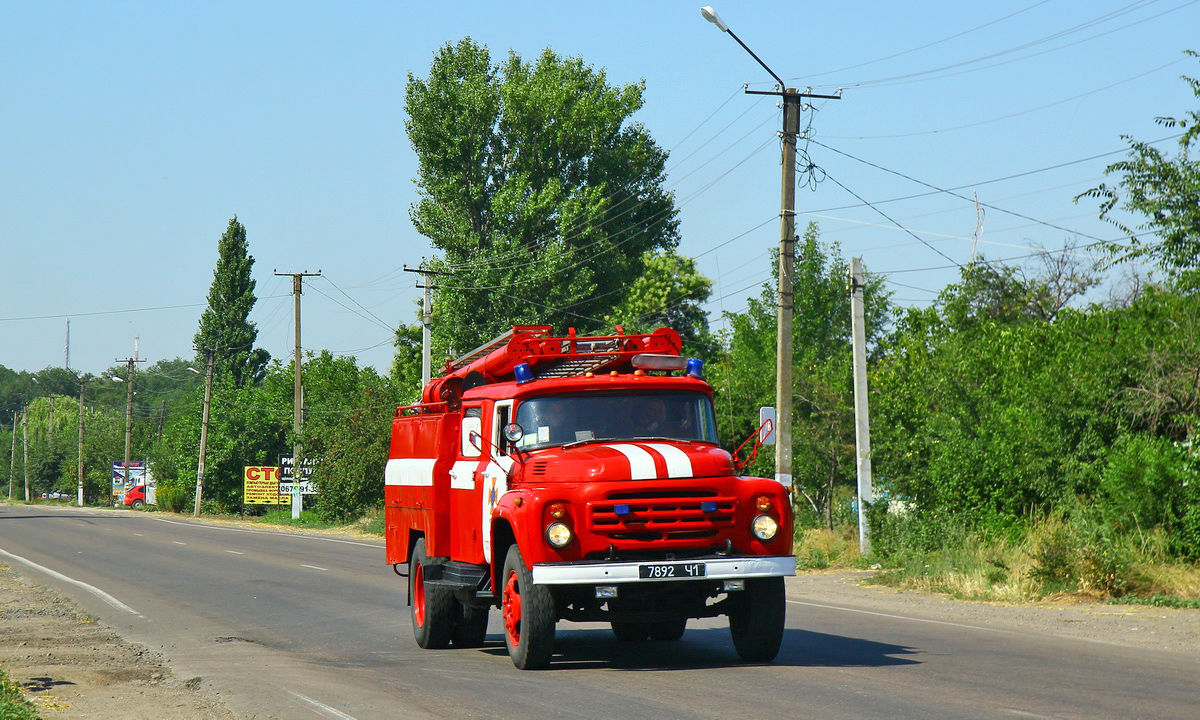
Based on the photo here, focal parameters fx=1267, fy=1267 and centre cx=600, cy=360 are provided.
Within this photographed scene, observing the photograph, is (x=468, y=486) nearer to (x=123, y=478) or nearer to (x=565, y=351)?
(x=565, y=351)

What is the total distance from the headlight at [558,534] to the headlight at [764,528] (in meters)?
1.55

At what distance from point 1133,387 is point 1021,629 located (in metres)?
6.58

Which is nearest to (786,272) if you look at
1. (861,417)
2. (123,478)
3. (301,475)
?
(861,417)

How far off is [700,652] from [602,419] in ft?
8.18

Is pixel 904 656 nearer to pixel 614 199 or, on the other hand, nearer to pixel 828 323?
pixel 614 199

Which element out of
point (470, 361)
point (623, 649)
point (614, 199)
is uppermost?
point (614, 199)

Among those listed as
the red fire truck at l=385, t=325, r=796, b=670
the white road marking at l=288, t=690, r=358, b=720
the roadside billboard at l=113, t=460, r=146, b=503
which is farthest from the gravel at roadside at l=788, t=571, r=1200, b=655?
the roadside billboard at l=113, t=460, r=146, b=503

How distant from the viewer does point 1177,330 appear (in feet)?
62.1

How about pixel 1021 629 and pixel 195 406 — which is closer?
pixel 1021 629

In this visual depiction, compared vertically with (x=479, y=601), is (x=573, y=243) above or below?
above

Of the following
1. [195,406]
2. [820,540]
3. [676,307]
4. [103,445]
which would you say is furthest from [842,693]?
[103,445]

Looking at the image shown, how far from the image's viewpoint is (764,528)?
1043 centimetres

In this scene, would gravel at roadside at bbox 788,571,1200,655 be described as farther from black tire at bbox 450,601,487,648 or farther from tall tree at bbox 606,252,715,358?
tall tree at bbox 606,252,715,358

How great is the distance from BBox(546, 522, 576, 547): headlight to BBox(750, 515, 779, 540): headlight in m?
1.55
